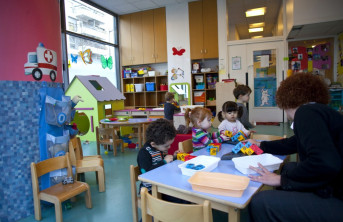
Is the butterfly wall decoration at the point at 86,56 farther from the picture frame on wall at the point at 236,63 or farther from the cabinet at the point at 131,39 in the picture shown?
the picture frame on wall at the point at 236,63

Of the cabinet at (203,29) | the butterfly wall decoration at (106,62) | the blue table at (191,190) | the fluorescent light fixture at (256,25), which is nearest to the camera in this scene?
the blue table at (191,190)

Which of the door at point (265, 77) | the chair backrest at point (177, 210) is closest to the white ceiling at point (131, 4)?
the door at point (265, 77)

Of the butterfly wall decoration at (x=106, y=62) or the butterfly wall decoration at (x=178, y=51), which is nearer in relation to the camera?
the butterfly wall decoration at (x=178, y=51)

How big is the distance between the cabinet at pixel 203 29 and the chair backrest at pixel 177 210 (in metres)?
6.52

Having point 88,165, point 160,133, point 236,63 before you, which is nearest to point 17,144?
point 88,165

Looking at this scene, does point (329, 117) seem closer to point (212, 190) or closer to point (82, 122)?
point (212, 190)

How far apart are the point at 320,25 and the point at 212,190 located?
5.51 m

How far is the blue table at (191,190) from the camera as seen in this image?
114 cm

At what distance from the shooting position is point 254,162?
160 cm

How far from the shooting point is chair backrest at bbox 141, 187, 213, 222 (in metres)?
1.02

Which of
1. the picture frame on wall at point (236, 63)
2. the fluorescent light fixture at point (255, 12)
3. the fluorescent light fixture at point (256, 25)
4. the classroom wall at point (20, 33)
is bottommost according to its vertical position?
the classroom wall at point (20, 33)

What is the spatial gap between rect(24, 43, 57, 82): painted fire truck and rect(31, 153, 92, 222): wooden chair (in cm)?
85

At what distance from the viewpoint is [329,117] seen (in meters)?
1.21

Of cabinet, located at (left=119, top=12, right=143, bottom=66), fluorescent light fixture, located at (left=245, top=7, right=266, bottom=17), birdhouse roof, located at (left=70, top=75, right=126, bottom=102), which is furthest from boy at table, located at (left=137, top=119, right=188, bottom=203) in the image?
fluorescent light fixture, located at (left=245, top=7, right=266, bottom=17)
